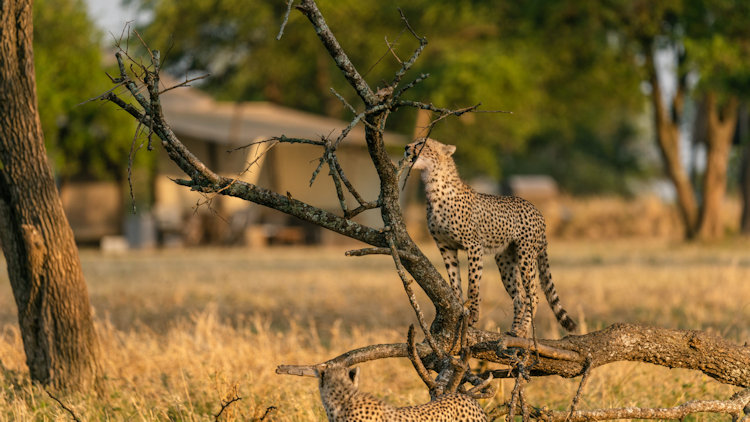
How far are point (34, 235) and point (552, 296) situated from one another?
116 inches

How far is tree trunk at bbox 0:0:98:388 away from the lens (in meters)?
5.58

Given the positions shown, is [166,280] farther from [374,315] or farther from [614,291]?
[614,291]

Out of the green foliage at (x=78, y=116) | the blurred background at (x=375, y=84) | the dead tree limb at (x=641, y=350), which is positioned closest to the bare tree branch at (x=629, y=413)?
the dead tree limb at (x=641, y=350)

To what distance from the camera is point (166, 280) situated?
13820 millimetres

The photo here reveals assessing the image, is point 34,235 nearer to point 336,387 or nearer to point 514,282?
point 336,387

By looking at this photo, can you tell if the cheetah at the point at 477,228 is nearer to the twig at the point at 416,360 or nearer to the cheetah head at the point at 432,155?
the cheetah head at the point at 432,155

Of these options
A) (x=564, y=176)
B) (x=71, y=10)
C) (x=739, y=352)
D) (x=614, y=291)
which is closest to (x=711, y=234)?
(x=614, y=291)

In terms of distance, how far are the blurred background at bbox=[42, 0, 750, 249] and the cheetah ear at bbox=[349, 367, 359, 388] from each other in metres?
13.2

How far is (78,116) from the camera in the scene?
24.8m

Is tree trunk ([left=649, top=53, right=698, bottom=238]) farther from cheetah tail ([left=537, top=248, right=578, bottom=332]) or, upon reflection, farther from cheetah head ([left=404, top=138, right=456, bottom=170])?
cheetah head ([left=404, top=138, right=456, bottom=170])

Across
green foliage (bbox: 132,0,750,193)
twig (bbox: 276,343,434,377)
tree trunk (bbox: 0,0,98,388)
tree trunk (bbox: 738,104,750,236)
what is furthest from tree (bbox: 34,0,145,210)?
twig (bbox: 276,343,434,377)

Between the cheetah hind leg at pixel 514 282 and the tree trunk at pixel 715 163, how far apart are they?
53.6 ft

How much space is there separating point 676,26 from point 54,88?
1466cm

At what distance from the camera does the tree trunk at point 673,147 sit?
20.3 metres
